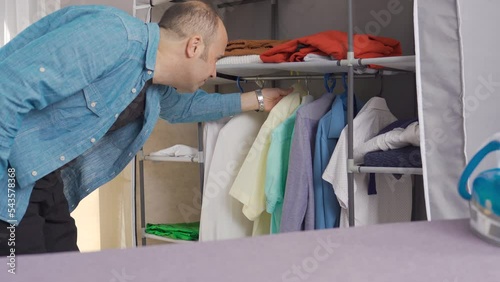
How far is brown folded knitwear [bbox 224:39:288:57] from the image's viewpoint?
1848mm

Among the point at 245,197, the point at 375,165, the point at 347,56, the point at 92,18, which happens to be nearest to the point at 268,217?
the point at 245,197

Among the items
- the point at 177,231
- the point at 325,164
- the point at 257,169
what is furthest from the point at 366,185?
the point at 177,231

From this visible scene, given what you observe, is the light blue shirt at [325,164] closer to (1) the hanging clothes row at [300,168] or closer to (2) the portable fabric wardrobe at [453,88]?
(1) the hanging clothes row at [300,168]

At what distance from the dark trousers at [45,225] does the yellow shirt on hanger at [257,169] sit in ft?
2.07

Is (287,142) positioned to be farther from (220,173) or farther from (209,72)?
(209,72)

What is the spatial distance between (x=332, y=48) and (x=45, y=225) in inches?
37.5

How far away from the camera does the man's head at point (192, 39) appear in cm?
127

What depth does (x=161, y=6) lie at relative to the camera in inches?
89.3

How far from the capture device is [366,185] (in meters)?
1.65

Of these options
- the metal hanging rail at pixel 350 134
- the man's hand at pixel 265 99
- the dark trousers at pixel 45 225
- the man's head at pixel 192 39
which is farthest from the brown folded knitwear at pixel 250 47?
the dark trousers at pixel 45 225

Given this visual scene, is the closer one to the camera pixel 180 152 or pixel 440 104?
pixel 440 104

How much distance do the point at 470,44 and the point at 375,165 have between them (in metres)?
0.41

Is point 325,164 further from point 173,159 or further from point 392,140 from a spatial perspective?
point 173,159

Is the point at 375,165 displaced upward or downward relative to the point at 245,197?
upward
